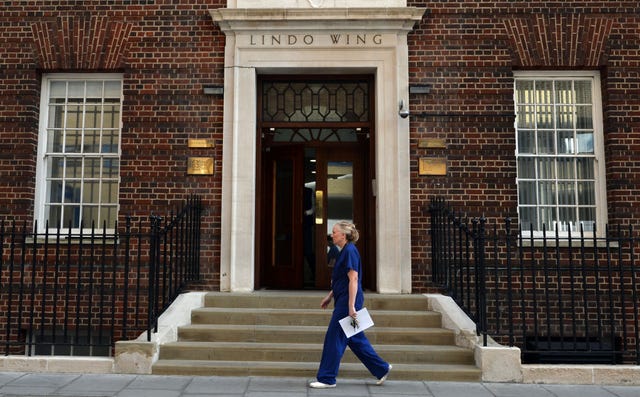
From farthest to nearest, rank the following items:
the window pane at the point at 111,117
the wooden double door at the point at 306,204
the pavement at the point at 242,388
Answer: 1. the wooden double door at the point at 306,204
2. the window pane at the point at 111,117
3. the pavement at the point at 242,388

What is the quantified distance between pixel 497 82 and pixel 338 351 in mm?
5077

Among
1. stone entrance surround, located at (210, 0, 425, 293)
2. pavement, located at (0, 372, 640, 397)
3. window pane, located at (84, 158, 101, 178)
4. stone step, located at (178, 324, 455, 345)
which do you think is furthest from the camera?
window pane, located at (84, 158, 101, 178)

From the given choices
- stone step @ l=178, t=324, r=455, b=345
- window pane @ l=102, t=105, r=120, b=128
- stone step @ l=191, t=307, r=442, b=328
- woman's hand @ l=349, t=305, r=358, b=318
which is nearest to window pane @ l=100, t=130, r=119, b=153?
window pane @ l=102, t=105, r=120, b=128

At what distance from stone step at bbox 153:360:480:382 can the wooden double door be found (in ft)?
9.74

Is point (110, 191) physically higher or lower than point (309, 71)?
lower

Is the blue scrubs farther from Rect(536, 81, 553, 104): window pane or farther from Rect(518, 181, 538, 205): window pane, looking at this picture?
Rect(536, 81, 553, 104): window pane

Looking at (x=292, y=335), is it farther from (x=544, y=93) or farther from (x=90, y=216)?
(x=544, y=93)

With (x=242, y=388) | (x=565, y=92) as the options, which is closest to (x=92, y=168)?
(x=242, y=388)

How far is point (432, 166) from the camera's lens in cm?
831

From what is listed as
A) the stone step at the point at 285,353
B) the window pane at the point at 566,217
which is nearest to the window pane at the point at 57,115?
the stone step at the point at 285,353

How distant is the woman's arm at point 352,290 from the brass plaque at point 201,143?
12.5ft

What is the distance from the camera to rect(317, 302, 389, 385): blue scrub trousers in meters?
5.61

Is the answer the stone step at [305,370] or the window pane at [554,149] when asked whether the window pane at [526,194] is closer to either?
the window pane at [554,149]

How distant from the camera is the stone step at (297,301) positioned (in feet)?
24.6
